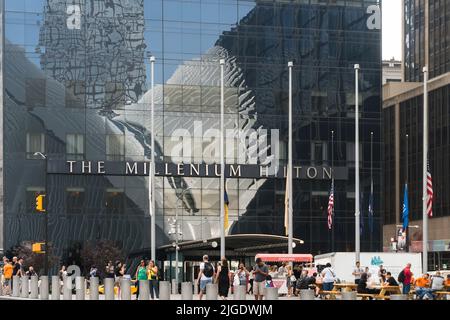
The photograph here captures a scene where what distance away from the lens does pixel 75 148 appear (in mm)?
85875

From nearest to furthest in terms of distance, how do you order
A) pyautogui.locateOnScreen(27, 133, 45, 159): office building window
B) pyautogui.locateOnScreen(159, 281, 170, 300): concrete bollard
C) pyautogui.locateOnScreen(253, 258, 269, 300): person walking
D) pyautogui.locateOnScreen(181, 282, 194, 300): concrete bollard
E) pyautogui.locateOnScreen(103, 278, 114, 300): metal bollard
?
1. pyautogui.locateOnScreen(181, 282, 194, 300): concrete bollard
2. pyautogui.locateOnScreen(159, 281, 170, 300): concrete bollard
3. pyautogui.locateOnScreen(253, 258, 269, 300): person walking
4. pyautogui.locateOnScreen(103, 278, 114, 300): metal bollard
5. pyautogui.locateOnScreen(27, 133, 45, 159): office building window

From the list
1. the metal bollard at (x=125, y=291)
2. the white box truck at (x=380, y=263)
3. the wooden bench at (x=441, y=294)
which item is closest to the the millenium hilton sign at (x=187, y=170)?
the white box truck at (x=380, y=263)

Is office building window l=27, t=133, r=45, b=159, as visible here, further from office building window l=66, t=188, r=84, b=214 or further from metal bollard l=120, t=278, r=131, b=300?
metal bollard l=120, t=278, r=131, b=300

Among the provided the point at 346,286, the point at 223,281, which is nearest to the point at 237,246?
the point at 346,286

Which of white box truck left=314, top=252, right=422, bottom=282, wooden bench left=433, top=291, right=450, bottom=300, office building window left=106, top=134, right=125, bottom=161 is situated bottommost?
wooden bench left=433, top=291, right=450, bottom=300

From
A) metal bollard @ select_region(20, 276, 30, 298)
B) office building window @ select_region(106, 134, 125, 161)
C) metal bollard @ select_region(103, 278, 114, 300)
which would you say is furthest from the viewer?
office building window @ select_region(106, 134, 125, 161)

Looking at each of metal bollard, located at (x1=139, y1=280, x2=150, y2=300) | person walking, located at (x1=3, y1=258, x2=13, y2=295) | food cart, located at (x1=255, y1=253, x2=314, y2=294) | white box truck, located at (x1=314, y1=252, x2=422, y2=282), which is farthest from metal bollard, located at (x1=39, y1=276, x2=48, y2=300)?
white box truck, located at (x1=314, y1=252, x2=422, y2=282)

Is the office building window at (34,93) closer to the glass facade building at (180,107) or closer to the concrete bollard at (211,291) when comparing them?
the glass facade building at (180,107)

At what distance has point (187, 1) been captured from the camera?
88375 mm

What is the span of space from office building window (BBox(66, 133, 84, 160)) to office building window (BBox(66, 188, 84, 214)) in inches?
92.9

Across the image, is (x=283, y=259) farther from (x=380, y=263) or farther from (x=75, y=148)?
(x=75, y=148)

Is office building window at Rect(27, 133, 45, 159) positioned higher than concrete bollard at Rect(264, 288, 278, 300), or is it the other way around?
office building window at Rect(27, 133, 45, 159)

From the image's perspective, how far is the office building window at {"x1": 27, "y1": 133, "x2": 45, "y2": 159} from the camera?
8462cm
